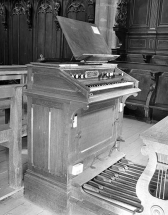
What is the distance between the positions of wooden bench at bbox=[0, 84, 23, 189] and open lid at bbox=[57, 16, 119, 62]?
661 millimetres

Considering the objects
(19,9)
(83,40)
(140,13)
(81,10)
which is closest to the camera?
(83,40)

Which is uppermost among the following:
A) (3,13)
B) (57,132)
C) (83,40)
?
(3,13)

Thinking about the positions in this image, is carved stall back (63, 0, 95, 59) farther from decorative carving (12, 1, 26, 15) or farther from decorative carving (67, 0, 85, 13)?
decorative carving (12, 1, 26, 15)

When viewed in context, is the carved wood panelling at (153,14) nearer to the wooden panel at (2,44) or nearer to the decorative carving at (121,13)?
the decorative carving at (121,13)

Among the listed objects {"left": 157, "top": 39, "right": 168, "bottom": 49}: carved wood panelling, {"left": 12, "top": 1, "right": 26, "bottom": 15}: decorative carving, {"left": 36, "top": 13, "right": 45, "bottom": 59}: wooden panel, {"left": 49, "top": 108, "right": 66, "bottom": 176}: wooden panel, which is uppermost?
{"left": 12, "top": 1, "right": 26, "bottom": 15}: decorative carving

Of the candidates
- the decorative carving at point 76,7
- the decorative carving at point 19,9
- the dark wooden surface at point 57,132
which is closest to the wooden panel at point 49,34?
the decorative carving at point 76,7

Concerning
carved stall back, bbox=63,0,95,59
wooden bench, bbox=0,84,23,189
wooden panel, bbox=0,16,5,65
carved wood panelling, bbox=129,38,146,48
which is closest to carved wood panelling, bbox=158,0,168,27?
carved wood panelling, bbox=129,38,146,48

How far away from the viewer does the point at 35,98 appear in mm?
2578

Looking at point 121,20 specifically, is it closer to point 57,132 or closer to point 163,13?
point 163,13

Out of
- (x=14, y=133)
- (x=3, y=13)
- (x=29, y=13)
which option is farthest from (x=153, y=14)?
(x=3, y=13)

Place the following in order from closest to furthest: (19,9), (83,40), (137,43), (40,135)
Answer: (40,135), (83,40), (137,43), (19,9)

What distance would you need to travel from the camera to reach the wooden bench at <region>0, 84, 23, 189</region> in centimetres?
251

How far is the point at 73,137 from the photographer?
2.47m

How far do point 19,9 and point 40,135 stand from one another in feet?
23.8
